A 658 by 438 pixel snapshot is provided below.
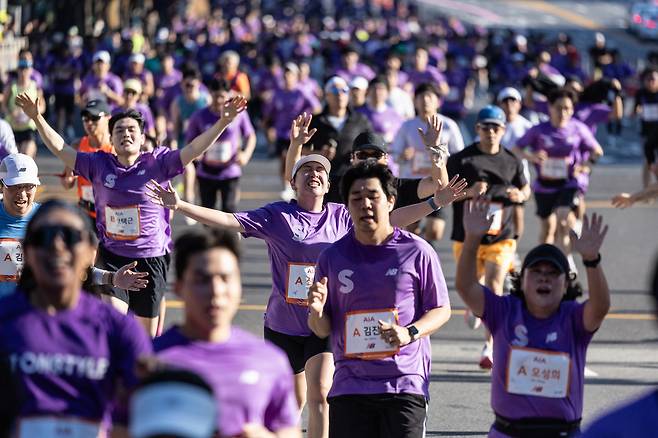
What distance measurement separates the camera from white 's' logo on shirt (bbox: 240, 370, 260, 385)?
4.64m

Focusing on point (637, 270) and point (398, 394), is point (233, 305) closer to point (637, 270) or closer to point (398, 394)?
point (398, 394)

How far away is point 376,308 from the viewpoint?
652 centimetres

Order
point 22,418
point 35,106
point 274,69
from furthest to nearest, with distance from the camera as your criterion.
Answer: point 274,69, point 35,106, point 22,418

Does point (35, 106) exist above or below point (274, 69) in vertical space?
below

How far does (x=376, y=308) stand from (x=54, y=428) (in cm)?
223

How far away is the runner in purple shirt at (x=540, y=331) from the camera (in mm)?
5902

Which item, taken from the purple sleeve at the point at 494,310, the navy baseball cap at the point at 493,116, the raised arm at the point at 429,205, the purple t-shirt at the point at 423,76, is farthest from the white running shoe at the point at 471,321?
the purple t-shirt at the point at 423,76

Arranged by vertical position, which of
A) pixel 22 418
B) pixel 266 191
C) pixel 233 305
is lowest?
pixel 22 418

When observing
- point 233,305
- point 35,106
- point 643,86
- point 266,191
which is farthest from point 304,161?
point 643,86

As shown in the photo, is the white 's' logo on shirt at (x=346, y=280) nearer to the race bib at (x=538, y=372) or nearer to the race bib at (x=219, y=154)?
the race bib at (x=538, y=372)

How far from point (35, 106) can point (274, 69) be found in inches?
677

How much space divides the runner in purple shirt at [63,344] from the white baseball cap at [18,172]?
3674mm

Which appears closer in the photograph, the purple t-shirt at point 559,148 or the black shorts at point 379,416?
the black shorts at point 379,416

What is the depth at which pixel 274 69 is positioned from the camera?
26297mm
